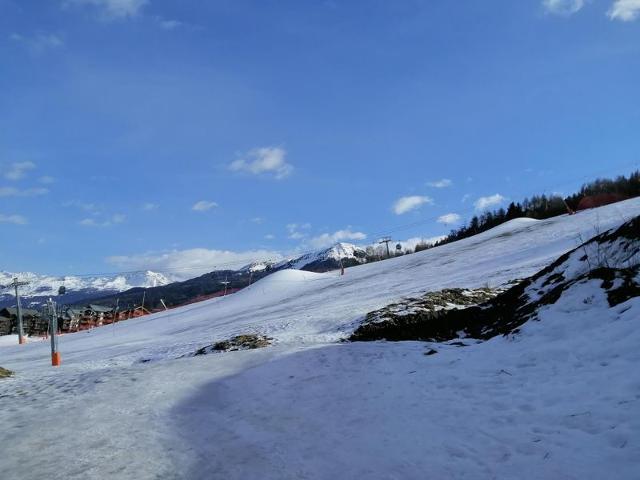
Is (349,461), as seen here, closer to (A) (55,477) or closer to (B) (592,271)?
(A) (55,477)

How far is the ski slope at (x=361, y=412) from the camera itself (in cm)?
546

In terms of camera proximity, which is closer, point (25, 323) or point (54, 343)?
point (54, 343)

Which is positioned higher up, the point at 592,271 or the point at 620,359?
the point at 592,271

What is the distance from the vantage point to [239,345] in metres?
16.3

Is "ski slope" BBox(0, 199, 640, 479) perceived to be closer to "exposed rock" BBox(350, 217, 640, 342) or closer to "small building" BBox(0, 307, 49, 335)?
"exposed rock" BBox(350, 217, 640, 342)

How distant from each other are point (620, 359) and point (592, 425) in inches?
67.1

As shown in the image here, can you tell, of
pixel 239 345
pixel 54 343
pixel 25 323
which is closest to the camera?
pixel 239 345

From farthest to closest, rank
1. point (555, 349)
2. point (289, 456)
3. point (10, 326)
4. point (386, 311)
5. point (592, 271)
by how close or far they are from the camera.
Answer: point (10, 326) < point (386, 311) < point (592, 271) < point (555, 349) < point (289, 456)

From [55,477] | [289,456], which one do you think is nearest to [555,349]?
[289,456]

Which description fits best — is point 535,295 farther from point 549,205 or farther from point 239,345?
point 549,205

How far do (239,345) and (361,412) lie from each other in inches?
377

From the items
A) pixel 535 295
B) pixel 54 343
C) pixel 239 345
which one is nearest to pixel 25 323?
pixel 54 343

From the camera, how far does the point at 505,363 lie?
8539 millimetres

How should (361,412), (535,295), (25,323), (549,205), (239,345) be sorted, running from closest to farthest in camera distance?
1. (361,412)
2. (535,295)
3. (239,345)
4. (25,323)
5. (549,205)
